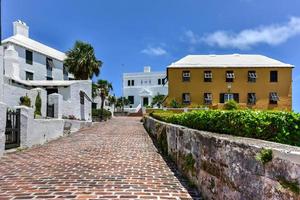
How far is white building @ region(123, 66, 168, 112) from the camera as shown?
224ft

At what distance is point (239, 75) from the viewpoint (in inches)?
1741

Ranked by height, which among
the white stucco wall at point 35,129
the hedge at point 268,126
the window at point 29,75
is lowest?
the white stucco wall at point 35,129

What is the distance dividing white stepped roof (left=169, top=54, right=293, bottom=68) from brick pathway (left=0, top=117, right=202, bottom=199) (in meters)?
33.6

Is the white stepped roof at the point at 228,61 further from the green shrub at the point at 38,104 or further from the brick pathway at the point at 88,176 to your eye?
the brick pathway at the point at 88,176

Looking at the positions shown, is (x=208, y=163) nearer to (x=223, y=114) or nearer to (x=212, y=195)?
(x=212, y=195)

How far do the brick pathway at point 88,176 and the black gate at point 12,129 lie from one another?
37.8 inches

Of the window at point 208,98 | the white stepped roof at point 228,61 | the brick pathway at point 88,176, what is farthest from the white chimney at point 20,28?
the brick pathway at point 88,176

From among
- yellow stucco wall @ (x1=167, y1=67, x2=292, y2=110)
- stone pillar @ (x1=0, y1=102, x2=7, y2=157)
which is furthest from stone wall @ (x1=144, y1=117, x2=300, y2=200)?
yellow stucco wall @ (x1=167, y1=67, x2=292, y2=110)

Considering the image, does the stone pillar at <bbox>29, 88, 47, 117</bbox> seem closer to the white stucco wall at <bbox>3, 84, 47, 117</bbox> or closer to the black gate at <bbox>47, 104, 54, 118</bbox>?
the white stucco wall at <bbox>3, 84, 47, 117</bbox>

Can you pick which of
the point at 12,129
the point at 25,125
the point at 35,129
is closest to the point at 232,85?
the point at 35,129

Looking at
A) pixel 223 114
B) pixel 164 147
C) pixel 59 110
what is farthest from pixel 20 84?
pixel 223 114

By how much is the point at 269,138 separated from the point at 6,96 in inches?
800

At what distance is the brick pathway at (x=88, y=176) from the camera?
6.46 meters

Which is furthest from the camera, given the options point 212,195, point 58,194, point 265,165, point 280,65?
point 280,65
